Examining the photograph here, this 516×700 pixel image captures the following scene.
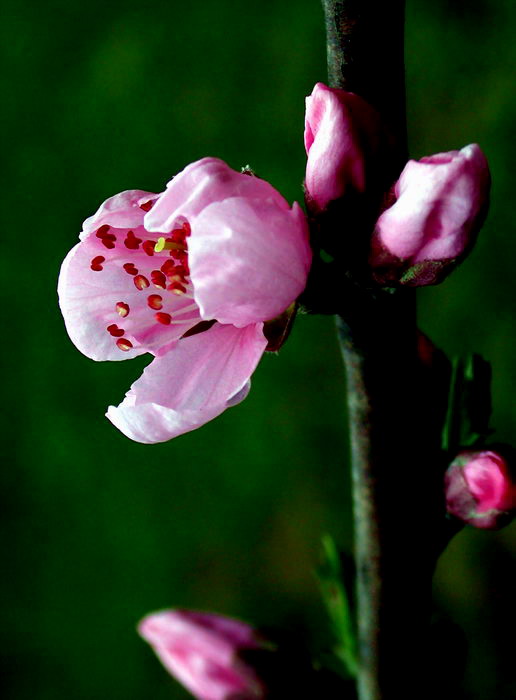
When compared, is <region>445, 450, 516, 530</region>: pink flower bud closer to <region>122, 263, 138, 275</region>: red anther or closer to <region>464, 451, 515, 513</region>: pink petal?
<region>464, 451, 515, 513</region>: pink petal

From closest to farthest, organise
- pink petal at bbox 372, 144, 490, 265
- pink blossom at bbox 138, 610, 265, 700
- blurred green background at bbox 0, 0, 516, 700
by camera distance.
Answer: pink petal at bbox 372, 144, 490, 265
pink blossom at bbox 138, 610, 265, 700
blurred green background at bbox 0, 0, 516, 700

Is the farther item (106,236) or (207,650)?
(207,650)

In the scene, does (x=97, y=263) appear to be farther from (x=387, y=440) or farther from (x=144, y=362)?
(x=144, y=362)

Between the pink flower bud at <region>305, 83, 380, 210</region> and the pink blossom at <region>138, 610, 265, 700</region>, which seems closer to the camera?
the pink flower bud at <region>305, 83, 380, 210</region>

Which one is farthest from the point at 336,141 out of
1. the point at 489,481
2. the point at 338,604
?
the point at 338,604

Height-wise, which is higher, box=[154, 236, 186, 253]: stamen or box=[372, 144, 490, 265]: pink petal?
box=[372, 144, 490, 265]: pink petal

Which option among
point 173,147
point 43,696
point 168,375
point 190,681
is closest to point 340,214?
point 168,375

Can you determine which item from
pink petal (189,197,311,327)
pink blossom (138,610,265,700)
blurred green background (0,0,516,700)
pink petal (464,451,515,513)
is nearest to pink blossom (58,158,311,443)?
pink petal (189,197,311,327)

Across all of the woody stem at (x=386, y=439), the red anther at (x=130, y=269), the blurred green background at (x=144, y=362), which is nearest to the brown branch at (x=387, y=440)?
the woody stem at (x=386, y=439)
